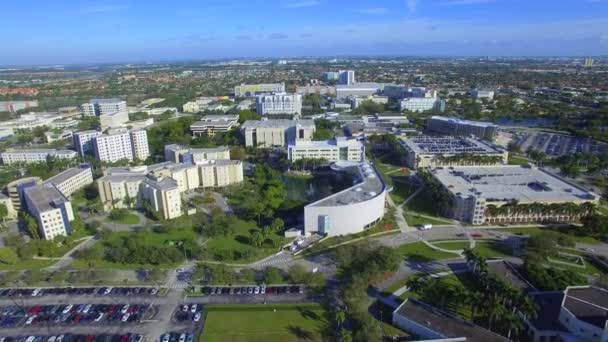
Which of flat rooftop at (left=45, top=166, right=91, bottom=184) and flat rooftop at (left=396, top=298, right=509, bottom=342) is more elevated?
flat rooftop at (left=45, top=166, right=91, bottom=184)

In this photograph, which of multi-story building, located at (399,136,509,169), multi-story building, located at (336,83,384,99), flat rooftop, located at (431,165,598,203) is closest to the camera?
flat rooftop, located at (431,165,598,203)

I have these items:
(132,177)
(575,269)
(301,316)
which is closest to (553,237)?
(575,269)

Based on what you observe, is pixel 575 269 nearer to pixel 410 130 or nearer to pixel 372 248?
pixel 372 248

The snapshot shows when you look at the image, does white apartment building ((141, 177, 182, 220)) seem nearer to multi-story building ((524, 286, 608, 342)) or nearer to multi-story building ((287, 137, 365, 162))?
multi-story building ((287, 137, 365, 162))

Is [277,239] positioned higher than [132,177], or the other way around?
[132,177]

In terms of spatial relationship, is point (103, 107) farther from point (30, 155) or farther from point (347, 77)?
point (347, 77)

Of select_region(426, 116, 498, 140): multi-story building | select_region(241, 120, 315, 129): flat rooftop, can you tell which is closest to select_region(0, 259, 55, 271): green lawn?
select_region(241, 120, 315, 129): flat rooftop

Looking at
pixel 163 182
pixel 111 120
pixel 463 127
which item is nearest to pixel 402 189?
pixel 163 182

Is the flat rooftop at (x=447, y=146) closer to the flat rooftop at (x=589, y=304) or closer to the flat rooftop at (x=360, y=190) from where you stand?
the flat rooftop at (x=360, y=190)
